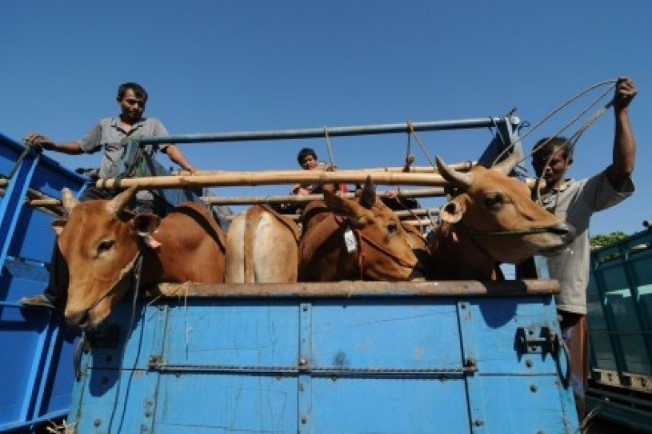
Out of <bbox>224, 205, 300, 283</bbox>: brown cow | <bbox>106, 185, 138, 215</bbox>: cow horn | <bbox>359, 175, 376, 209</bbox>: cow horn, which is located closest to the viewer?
<bbox>106, 185, 138, 215</bbox>: cow horn

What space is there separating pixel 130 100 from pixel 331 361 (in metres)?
4.48

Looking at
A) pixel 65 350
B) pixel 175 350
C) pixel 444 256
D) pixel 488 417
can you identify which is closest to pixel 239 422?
pixel 175 350

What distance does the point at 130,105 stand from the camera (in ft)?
17.0

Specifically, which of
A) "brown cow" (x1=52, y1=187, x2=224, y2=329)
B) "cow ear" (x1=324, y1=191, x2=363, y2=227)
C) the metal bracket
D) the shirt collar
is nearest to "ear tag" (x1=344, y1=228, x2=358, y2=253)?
"cow ear" (x1=324, y1=191, x2=363, y2=227)

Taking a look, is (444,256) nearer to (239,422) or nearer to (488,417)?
(488,417)

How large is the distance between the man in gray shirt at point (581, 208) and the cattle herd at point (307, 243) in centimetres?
66

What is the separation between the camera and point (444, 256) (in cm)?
370

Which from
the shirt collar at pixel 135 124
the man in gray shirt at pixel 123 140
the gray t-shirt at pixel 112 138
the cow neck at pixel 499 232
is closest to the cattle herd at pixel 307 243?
the cow neck at pixel 499 232

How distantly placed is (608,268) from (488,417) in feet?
20.7

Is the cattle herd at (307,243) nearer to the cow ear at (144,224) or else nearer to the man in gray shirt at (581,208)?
the cow ear at (144,224)

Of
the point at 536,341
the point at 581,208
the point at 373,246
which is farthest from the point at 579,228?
the point at 373,246

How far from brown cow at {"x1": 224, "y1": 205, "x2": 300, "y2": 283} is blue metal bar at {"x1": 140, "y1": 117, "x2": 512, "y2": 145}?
2.92 feet

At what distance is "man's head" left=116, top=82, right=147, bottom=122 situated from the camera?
17.0 ft

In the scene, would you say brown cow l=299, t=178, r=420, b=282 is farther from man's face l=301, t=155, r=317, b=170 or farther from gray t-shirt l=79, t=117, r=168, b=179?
man's face l=301, t=155, r=317, b=170
